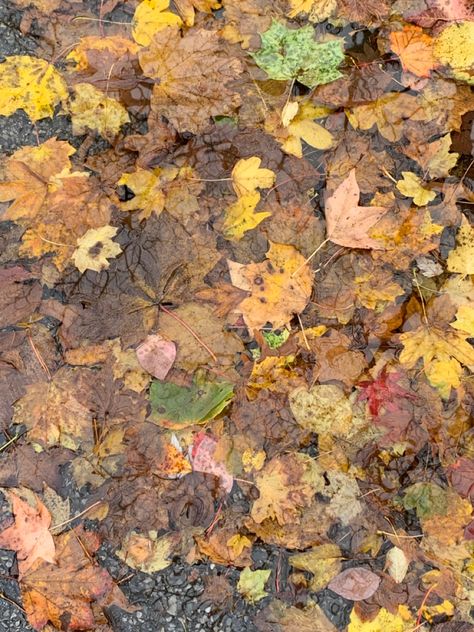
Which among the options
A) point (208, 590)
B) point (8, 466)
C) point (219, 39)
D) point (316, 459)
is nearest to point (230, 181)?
point (219, 39)

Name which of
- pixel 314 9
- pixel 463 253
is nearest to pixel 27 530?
pixel 463 253

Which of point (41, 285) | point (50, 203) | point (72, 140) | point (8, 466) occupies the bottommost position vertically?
point (8, 466)

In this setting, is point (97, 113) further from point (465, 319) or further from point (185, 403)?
point (465, 319)

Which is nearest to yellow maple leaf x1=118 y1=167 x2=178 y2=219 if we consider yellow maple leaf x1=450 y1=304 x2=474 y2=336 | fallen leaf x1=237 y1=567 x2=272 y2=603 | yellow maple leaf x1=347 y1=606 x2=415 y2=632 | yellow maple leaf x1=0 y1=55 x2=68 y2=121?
yellow maple leaf x1=0 y1=55 x2=68 y2=121

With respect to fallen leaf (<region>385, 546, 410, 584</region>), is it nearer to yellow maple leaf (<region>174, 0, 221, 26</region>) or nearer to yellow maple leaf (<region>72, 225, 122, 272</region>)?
yellow maple leaf (<region>72, 225, 122, 272</region>)

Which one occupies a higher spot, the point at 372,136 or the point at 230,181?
the point at 372,136

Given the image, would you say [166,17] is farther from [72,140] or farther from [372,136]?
[372,136]

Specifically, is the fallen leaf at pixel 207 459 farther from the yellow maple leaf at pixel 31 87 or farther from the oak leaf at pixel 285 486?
the yellow maple leaf at pixel 31 87
